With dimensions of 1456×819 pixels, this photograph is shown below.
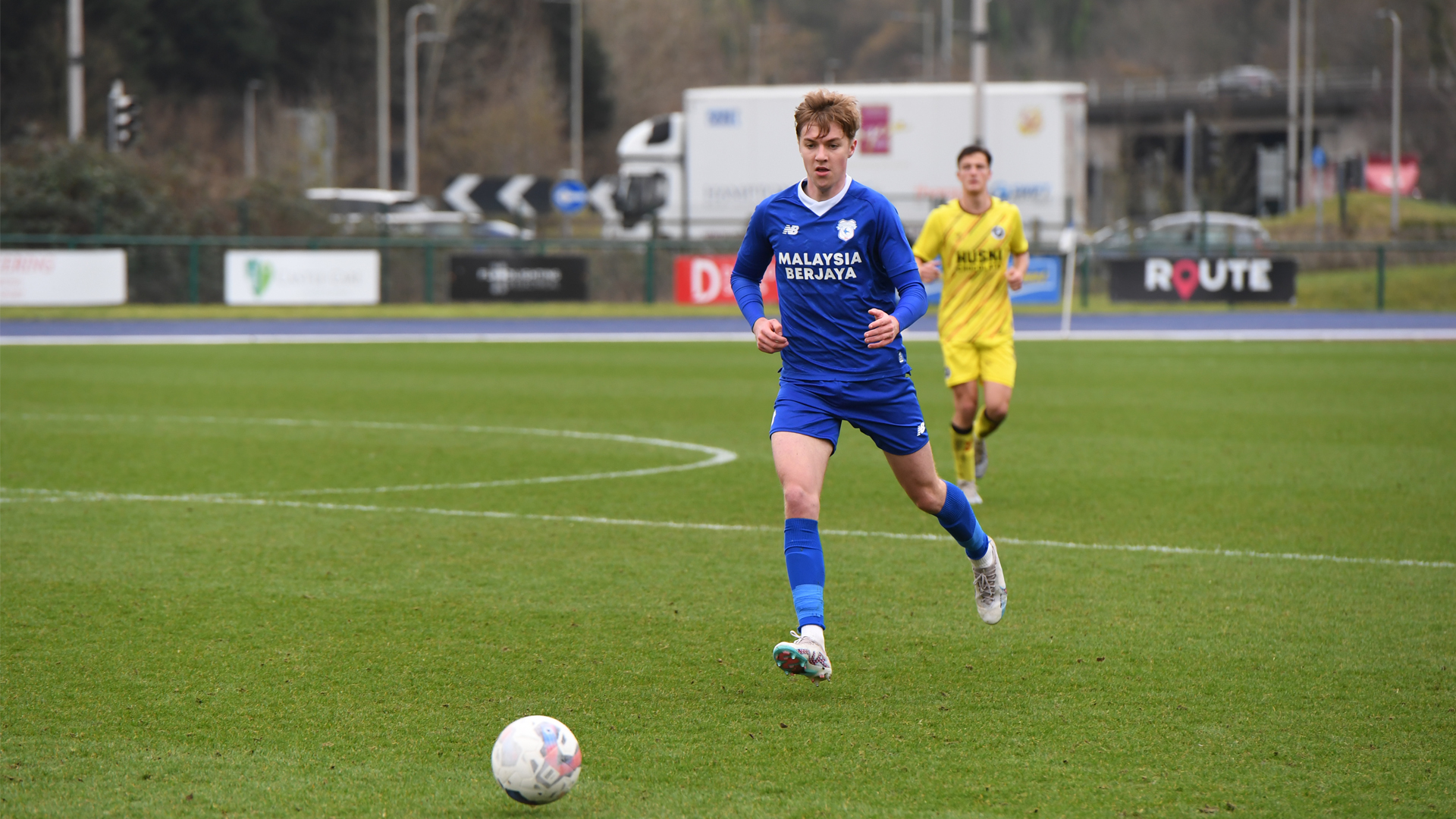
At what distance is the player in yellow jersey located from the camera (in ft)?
34.1

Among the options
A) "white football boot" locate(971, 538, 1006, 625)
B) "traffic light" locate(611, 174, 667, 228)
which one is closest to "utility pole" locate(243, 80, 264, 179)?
"traffic light" locate(611, 174, 667, 228)

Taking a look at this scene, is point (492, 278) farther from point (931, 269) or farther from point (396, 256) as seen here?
point (931, 269)

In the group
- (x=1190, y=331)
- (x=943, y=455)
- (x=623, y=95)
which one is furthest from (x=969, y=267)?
(x=623, y=95)

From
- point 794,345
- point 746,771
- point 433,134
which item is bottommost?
point 746,771

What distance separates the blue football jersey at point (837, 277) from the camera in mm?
6062

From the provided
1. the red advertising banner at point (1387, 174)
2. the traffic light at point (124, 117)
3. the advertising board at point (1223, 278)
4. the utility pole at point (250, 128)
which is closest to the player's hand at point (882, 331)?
the advertising board at point (1223, 278)

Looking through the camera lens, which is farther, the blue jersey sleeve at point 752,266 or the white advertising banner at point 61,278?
the white advertising banner at point 61,278

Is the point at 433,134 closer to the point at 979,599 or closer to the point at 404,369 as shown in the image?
the point at 404,369

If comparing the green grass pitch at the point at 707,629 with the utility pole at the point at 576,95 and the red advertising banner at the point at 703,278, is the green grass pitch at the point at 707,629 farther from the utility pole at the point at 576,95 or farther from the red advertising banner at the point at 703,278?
the utility pole at the point at 576,95

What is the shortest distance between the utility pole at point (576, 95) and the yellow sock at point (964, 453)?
177 feet

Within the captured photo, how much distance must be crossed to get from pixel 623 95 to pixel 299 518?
67441 millimetres

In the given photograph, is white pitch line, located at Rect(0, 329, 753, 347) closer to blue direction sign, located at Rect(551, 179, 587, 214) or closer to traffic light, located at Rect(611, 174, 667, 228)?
traffic light, located at Rect(611, 174, 667, 228)

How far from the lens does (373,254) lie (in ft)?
108

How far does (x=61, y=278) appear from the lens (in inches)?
1228
